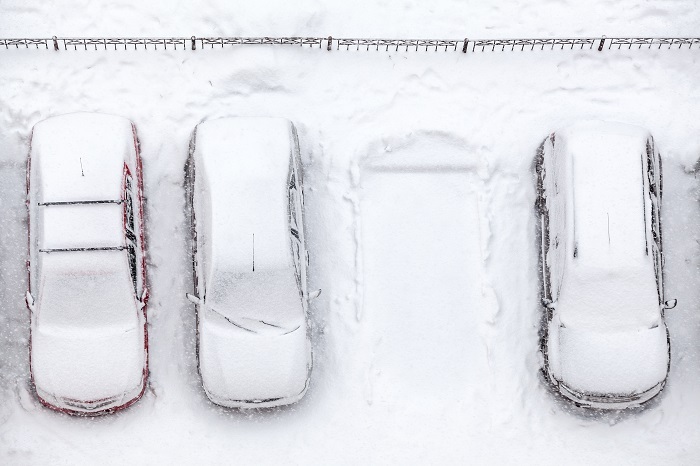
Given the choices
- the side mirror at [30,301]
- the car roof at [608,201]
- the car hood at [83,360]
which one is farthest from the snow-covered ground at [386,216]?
the car roof at [608,201]

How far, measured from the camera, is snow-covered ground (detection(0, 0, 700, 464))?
34.2ft

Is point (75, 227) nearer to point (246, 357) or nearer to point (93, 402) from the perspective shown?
point (93, 402)

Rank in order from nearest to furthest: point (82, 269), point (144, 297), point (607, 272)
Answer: point (82, 269) → point (607, 272) → point (144, 297)

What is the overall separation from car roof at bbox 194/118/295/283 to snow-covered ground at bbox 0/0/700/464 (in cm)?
97

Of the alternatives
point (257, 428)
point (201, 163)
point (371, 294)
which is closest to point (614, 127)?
point (371, 294)

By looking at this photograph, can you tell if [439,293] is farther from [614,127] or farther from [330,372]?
[614,127]

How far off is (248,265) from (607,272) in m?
4.34

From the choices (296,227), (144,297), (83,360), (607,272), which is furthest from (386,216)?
(83,360)

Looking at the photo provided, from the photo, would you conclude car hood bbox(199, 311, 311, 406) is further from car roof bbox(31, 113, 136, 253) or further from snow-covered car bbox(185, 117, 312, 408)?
car roof bbox(31, 113, 136, 253)

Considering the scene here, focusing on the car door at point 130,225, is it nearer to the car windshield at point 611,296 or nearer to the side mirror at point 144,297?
the side mirror at point 144,297

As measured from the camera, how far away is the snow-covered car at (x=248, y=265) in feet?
31.6

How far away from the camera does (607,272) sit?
9.82m

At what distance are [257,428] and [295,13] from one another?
550 cm

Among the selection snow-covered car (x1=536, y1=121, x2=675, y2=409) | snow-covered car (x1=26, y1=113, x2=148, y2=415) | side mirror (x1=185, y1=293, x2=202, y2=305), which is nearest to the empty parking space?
snow-covered car (x1=536, y1=121, x2=675, y2=409)
